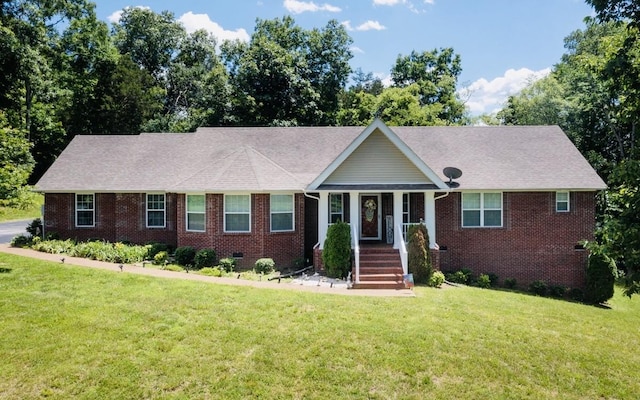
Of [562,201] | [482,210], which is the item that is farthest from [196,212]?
[562,201]

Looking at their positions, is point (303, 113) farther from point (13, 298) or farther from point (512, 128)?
point (13, 298)

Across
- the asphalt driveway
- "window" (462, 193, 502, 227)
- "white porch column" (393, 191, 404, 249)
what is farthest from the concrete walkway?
"window" (462, 193, 502, 227)

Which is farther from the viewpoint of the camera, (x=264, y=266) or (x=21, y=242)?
(x=21, y=242)

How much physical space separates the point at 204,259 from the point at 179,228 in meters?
2.39

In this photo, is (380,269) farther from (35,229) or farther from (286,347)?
(35,229)

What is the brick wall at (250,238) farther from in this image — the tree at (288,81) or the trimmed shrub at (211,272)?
the tree at (288,81)

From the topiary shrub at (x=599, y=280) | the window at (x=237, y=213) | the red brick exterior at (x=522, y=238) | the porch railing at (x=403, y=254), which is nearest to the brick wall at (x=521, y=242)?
the red brick exterior at (x=522, y=238)

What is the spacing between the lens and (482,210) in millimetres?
18531

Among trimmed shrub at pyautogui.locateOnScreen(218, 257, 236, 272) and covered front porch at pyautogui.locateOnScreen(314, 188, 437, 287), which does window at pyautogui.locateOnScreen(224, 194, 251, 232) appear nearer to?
trimmed shrub at pyautogui.locateOnScreen(218, 257, 236, 272)

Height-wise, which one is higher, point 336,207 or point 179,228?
point 336,207

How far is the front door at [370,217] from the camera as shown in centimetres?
1889

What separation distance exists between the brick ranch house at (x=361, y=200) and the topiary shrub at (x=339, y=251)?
499 millimetres

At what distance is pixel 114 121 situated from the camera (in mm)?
42656

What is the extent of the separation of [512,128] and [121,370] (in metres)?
21.4
